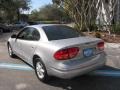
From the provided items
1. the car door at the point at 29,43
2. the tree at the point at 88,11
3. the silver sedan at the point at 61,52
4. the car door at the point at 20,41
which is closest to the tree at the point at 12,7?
the tree at the point at 88,11

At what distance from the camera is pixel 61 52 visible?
17.9ft

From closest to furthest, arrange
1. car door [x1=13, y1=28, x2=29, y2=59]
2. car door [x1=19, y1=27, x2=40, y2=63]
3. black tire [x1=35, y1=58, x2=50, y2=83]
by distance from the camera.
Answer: black tire [x1=35, y1=58, x2=50, y2=83] → car door [x1=19, y1=27, x2=40, y2=63] → car door [x1=13, y1=28, x2=29, y2=59]

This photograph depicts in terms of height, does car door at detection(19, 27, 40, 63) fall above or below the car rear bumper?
above

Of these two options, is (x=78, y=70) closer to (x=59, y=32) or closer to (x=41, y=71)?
(x=41, y=71)

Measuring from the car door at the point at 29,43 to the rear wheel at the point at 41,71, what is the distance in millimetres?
426

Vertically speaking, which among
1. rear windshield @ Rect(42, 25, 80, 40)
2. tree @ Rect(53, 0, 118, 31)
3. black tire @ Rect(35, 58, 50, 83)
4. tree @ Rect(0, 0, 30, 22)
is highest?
tree @ Rect(0, 0, 30, 22)

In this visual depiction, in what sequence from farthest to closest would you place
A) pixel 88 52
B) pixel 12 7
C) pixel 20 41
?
pixel 12 7 < pixel 20 41 < pixel 88 52

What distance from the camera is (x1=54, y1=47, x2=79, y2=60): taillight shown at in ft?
17.9

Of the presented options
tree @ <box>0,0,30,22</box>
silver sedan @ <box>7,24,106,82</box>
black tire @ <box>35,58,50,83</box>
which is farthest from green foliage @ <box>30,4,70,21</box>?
black tire @ <box>35,58,50,83</box>

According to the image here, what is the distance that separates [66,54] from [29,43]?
174 centimetres

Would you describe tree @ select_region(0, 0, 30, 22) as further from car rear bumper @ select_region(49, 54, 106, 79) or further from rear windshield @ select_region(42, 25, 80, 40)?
car rear bumper @ select_region(49, 54, 106, 79)

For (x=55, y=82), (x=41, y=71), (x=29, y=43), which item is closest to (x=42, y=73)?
(x=41, y=71)

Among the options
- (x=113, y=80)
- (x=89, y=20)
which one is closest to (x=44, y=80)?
(x=113, y=80)

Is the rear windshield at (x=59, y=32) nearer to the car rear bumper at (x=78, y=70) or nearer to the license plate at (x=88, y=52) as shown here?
the license plate at (x=88, y=52)
